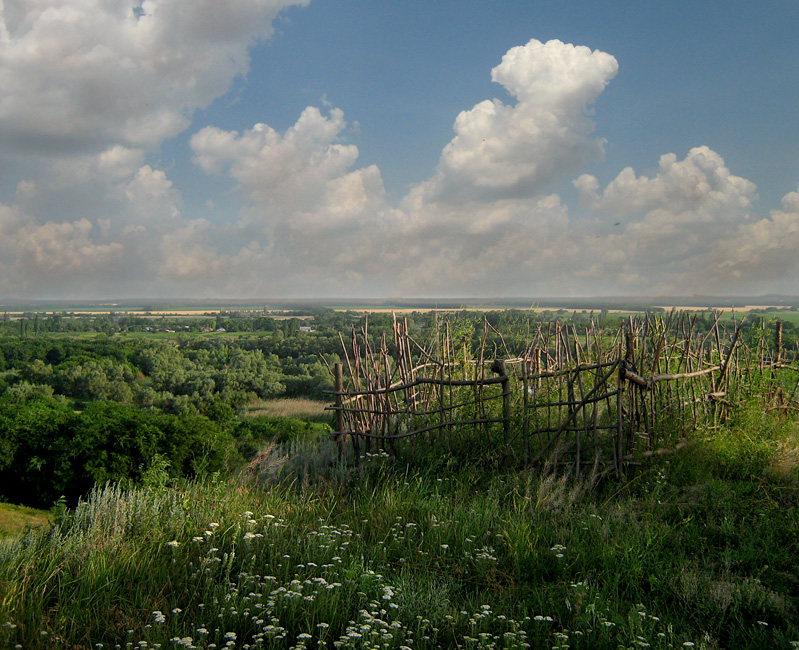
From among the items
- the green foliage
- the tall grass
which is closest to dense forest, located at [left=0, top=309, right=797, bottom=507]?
the green foliage

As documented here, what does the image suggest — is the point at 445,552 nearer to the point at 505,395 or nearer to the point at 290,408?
the point at 505,395

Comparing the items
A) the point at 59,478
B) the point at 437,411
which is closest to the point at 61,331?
the point at 59,478

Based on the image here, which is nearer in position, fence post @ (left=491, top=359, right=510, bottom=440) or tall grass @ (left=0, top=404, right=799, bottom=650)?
tall grass @ (left=0, top=404, right=799, bottom=650)

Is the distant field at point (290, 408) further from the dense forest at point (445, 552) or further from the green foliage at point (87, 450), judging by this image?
the dense forest at point (445, 552)

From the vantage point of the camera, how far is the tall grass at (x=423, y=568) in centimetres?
284

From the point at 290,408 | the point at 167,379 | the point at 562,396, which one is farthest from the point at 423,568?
the point at 167,379

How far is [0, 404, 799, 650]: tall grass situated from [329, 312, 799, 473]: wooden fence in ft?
2.07

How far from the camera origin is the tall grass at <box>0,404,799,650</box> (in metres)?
2.84

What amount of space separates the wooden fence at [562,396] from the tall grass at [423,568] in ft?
2.07

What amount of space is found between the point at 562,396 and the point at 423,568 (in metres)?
3.61

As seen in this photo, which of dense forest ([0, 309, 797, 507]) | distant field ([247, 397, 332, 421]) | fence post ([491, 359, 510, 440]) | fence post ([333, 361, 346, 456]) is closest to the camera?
fence post ([491, 359, 510, 440])

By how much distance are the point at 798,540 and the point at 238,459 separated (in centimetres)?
1269

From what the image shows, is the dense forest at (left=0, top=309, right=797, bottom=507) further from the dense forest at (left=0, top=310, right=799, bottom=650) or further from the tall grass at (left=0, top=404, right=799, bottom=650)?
the tall grass at (left=0, top=404, right=799, bottom=650)

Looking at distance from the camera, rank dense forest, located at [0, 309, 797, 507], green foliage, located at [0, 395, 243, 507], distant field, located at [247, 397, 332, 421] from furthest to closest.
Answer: distant field, located at [247, 397, 332, 421]
green foliage, located at [0, 395, 243, 507]
dense forest, located at [0, 309, 797, 507]
